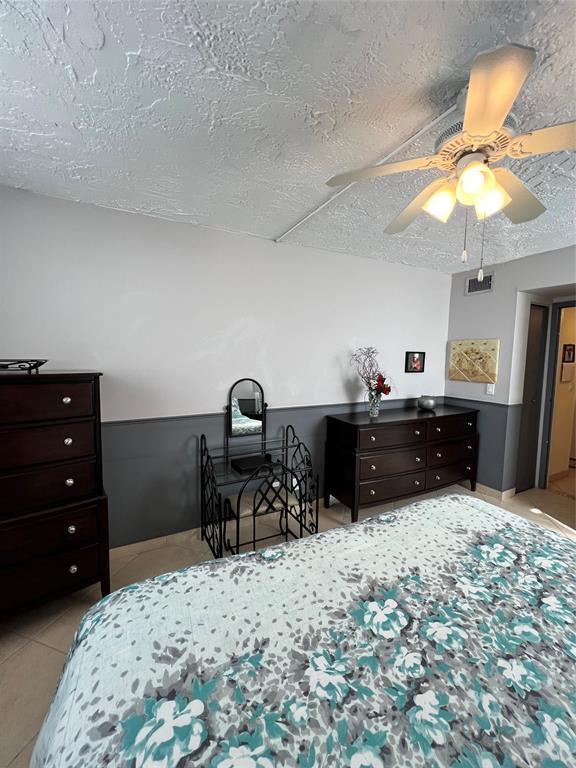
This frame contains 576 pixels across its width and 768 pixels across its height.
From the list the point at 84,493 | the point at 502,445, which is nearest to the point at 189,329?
the point at 84,493

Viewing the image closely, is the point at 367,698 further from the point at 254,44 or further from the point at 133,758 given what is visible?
the point at 254,44

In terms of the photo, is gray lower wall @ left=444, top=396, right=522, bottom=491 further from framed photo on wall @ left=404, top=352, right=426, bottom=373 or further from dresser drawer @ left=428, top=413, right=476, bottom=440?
framed photo on wall @ left=404, top=352, right=426, bottom=373

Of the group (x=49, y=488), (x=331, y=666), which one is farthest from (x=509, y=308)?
(x=49, y=488)

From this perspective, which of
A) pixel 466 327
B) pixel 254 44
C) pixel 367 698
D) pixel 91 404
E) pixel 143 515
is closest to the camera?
pixel 367 698

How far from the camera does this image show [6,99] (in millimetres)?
1247

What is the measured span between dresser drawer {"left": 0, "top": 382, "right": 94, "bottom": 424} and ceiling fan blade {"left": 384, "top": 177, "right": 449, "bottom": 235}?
187 cm

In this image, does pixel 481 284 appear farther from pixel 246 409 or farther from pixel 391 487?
pixel 246 409

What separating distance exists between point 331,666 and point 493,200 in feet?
5.80

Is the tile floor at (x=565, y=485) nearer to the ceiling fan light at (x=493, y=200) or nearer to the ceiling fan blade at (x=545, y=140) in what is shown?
the ceiling fan light at (x=493, y=200)

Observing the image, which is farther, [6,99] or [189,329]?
[189,329]

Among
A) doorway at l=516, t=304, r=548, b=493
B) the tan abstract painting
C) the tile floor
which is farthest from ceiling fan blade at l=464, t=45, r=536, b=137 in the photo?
the tile floor

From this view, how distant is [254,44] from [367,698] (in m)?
1.89

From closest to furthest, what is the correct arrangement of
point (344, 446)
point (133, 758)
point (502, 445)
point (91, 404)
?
point (133, 758)
point (91, 404)
point (344, 446)
point (502, 445)

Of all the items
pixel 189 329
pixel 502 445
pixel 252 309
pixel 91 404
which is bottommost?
pixel 502 445
